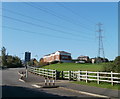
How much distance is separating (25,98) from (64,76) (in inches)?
616

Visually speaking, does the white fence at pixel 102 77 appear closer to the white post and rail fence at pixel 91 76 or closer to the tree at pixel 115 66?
the white post and rail fence at pixel 91 76

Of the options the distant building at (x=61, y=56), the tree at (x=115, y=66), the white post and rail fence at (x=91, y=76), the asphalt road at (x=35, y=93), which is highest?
the distant building at (x=61, y=56)

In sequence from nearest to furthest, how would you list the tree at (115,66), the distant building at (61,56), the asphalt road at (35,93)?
the asphalt road at (35,93), the tree at (115,66), the distant building at (61,56)

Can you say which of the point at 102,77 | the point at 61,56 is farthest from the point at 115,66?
the point at 61,56

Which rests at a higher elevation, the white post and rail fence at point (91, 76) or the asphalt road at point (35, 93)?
the white post and rail fence at point (91, 76)

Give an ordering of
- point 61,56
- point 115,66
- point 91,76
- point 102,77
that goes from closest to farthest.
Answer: point 102,77 → point 115,66 → point 91,76 → point 61,56

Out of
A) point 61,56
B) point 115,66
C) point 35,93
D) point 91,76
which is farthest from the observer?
point 61,56

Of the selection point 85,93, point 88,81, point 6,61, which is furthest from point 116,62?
point 6,61

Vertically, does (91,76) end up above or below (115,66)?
below

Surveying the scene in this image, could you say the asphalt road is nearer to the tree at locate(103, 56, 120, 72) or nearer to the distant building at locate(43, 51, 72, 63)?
the tree at locate(103, 56, 120, 72)

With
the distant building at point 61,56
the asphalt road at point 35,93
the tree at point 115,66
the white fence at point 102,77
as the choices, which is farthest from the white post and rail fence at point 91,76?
the distant building at point 61,56

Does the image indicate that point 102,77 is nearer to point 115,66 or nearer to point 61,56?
point 115,66

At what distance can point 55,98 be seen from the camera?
11.9m

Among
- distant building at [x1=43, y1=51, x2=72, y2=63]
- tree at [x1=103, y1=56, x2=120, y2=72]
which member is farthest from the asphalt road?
distant building at [x1=43, y1=51, x2=72, y2=63]
